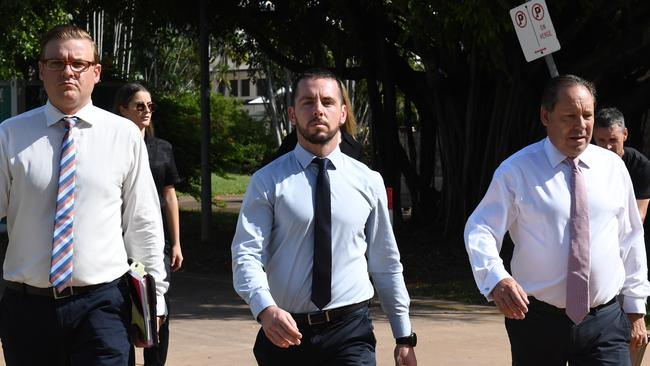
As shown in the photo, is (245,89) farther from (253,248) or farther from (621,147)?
(253,248)

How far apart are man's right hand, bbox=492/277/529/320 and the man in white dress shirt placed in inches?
2.0

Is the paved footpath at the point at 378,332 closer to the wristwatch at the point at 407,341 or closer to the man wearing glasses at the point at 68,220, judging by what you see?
the wristwatch at the point at 407,341

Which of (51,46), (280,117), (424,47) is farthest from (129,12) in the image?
(280,117)

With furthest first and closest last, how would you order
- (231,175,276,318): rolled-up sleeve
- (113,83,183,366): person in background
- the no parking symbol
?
the no parking symbol → (113,83,183,366): person in background → (231,175,276,318): rolled-up sleeve

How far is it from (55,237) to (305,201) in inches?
37.1

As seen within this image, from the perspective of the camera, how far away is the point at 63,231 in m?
4.39

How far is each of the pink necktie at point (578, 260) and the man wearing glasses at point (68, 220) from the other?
5.37 ft

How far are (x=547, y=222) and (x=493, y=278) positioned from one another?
0.35m

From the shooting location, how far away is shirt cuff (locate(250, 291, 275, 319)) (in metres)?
4.17

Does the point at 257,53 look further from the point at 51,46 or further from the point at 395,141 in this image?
the point at 51,46

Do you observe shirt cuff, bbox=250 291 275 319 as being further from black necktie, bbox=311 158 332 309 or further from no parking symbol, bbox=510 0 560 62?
no parking symbol, bbox=510 0 560 62

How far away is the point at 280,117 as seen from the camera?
4953 centimetres

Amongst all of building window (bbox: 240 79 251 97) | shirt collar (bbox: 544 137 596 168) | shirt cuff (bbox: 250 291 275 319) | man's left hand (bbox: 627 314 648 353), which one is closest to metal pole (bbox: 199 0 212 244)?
man's left hand (bbox: 627 314 648 353)

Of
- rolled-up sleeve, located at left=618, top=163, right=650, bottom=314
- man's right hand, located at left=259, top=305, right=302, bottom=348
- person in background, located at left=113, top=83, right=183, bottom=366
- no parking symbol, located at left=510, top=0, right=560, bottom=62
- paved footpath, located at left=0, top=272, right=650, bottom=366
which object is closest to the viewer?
man's right hand, located at left=259, top=305, right=302, bottom=348
